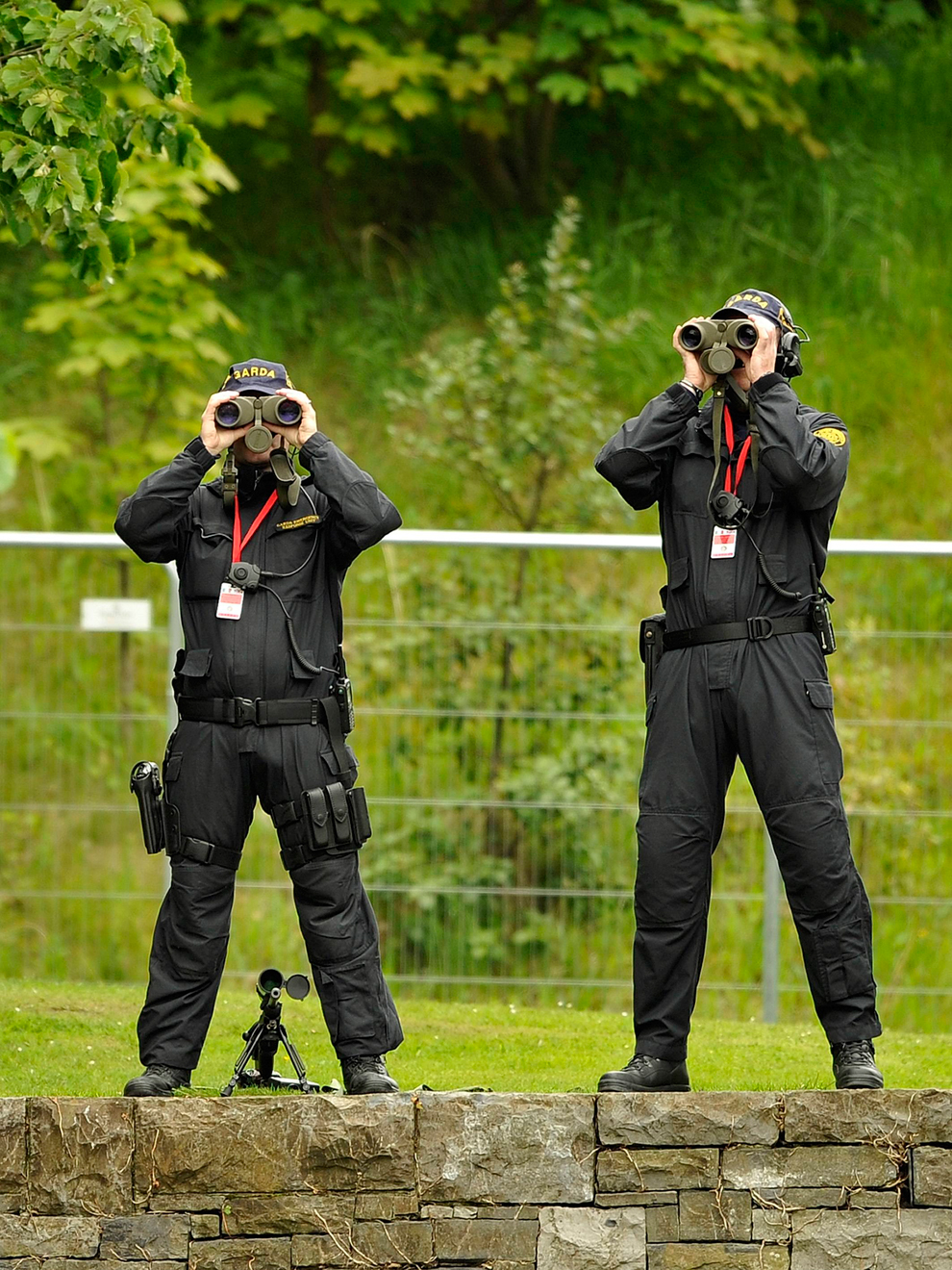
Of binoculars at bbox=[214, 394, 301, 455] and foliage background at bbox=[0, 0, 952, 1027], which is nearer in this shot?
binoculars at bbox=[214, 394, 301, 455]

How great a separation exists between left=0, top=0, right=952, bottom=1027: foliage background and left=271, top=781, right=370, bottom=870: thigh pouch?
2.08 metres

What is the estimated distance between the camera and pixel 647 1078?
4.81m

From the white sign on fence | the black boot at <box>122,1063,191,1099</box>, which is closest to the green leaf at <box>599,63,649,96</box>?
the white sign on fence

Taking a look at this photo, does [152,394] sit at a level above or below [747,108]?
below

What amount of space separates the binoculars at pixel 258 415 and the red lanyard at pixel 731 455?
118cm

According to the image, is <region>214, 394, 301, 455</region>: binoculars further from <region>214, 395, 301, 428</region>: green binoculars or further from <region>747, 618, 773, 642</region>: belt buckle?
<region>747, 618, 773, 642</region>: belt buckle

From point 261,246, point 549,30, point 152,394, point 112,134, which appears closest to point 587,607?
point 112,134

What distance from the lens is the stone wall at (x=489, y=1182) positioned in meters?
4.53

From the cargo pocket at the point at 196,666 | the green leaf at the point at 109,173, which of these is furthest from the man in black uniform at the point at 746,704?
the green leaf at the point at 109,173

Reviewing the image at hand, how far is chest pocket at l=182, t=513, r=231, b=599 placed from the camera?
5.05m

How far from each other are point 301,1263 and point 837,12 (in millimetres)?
10087

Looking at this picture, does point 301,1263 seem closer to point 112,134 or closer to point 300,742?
point 300,742

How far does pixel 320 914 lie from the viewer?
16.2ft

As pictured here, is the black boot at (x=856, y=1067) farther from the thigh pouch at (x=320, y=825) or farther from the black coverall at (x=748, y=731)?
the thigh pouch at (x=320, y=825)
